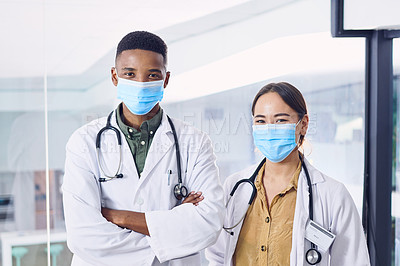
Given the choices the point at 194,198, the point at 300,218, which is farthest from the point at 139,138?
the point at 300,218

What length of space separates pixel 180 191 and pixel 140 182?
6.4 inches

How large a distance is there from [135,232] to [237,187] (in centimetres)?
49

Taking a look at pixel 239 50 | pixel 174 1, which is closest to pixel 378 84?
pixel 239 50

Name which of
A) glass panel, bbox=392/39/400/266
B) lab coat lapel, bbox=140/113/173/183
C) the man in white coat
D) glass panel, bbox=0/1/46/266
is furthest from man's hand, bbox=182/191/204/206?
glass panel, bbox=392/39/400/266

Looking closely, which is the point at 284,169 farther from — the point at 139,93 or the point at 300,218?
the point at 139,93

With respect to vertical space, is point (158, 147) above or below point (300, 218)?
above

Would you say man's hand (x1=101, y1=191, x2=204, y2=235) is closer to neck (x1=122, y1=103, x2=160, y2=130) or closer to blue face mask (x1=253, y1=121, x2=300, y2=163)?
neck (x1=122, y1=103, x2=160, y2=130)

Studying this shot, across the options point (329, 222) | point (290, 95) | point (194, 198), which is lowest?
point (329, 222)

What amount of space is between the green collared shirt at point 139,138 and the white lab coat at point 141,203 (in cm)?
3

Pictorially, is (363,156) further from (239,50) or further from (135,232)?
(135,232)

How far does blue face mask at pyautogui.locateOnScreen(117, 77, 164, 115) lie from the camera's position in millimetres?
1826

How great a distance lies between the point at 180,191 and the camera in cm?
186

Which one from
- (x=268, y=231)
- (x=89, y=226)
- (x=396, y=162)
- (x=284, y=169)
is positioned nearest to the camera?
(x=89, y=226)

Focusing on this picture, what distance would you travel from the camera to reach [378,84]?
284cm
